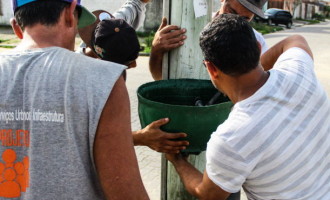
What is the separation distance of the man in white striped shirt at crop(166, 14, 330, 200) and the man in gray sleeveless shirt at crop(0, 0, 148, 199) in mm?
402

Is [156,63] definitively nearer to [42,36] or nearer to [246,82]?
[246,82]

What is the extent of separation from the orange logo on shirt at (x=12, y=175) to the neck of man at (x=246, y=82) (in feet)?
2.76

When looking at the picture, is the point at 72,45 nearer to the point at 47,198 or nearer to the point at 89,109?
the point at 89,109

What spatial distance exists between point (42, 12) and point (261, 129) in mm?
897

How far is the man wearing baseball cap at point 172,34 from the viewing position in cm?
221

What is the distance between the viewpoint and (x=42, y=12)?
131cm

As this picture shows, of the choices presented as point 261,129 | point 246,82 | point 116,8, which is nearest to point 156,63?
point 246,82

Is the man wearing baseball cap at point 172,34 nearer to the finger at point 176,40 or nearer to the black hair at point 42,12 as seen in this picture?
the finger at point 176,40

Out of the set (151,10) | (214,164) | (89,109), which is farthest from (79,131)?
(151,10)

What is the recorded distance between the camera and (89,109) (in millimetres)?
1237

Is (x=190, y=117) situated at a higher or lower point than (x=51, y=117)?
lower

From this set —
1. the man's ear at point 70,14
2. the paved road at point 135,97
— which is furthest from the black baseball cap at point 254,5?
the paved road at point 135,97

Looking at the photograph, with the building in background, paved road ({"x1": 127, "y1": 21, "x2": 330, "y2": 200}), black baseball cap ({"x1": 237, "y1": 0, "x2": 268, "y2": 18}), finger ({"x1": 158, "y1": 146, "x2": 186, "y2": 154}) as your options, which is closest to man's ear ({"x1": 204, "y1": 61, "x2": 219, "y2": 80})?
finger ({"x1": 158, "y1": 146, "x2": 186, "y2": 154})

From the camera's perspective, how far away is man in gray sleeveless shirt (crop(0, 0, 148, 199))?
1.25m
